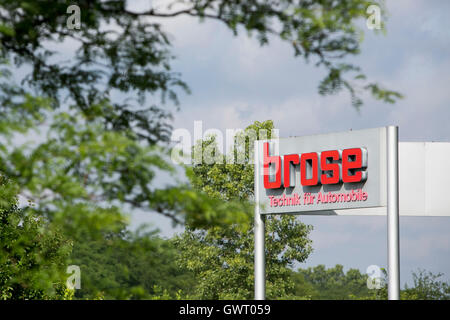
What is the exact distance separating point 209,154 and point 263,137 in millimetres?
1895

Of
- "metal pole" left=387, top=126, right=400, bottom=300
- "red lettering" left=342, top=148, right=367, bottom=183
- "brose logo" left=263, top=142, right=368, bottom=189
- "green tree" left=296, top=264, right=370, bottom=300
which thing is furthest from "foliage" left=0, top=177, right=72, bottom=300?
"green tree" left=296, top=264, right=370, bottom=300

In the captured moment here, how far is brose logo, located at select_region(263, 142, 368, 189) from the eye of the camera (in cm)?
1501

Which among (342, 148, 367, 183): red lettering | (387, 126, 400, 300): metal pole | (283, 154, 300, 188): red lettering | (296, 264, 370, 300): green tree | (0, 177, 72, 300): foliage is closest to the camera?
(0, 177, 72, 300): foliage

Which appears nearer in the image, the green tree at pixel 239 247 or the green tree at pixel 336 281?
the green tree at pixel 239 247

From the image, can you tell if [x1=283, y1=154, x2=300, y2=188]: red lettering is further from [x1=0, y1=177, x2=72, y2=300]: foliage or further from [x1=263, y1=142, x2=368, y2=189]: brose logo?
[x1=0, y1=177, x2=72, y2=300]: foliage

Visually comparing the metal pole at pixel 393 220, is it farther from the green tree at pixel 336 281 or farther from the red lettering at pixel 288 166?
the green tree at pixel 336 281

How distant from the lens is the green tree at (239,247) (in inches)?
861

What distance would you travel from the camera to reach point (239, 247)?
2241 cm

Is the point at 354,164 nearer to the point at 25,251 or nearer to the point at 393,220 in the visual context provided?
the point at 393,220

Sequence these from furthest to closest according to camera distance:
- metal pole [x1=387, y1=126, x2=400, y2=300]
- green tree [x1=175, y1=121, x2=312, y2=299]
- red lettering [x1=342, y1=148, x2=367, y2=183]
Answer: green tree [x1=175, y1=121, x2=312, y2=299] → red lettering [x1=342, y1=148, x2=367, y2=183] → metal pole [x1=387, y1=126, x2=400, y2=300]

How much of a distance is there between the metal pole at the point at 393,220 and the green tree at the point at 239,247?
767 cm

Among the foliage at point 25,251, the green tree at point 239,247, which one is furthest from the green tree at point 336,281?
the foliage at point 25,251

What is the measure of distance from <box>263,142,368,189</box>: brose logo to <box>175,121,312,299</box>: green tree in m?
5.40

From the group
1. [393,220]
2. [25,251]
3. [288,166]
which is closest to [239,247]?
[288,166]
